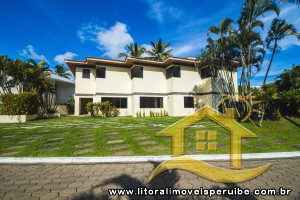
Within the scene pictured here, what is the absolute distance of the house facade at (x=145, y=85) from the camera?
57.8 ft

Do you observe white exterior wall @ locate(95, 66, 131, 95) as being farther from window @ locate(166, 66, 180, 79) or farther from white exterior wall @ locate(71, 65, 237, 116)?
window @ locate(166, 66, 180, 79)

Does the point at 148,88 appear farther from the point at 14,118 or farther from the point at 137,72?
the point at 14,118

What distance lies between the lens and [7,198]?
2566mm

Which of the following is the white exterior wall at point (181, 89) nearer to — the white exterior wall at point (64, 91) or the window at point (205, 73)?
the window at point (205, 73)

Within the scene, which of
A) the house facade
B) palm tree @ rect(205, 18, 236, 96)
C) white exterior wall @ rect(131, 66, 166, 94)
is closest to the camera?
palm tree @ rect(205, 18, 236, 96)

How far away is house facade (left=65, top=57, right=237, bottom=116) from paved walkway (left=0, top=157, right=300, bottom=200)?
44.7ft

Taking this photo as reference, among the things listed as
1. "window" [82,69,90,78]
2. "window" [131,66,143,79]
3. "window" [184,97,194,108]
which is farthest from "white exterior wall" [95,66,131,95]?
"window" [184,97,194,108]

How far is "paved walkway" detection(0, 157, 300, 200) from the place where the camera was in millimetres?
2691

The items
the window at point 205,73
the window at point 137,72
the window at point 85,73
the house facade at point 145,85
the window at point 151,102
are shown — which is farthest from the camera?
the window at point 205,73

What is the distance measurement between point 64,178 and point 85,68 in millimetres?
17142

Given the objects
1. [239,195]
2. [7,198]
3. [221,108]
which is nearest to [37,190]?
[7,198]

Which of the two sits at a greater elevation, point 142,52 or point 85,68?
point 142,52

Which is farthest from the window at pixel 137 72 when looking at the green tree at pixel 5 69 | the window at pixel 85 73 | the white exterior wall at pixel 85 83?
the green tree at pixel 5 69

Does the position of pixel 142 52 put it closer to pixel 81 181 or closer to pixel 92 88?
pixel 92 88
